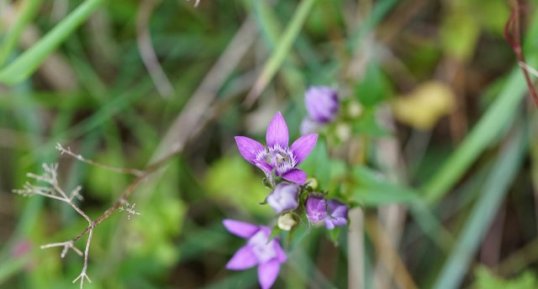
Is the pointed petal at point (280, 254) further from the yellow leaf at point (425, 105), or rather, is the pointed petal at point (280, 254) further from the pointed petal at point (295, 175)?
the yellow leaf at point (425, 105)

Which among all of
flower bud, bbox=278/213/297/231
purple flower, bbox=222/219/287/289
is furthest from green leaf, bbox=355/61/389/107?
flower bud, bbox=278/213/297/231

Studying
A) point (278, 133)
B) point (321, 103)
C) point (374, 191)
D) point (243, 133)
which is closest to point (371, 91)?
point (321, 103)

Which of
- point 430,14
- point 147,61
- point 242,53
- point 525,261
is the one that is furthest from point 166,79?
point 525,261

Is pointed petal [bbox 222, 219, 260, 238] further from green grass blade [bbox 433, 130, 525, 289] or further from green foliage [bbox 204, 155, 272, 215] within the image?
green grass blade [bbox 433, 130, 525, 289]

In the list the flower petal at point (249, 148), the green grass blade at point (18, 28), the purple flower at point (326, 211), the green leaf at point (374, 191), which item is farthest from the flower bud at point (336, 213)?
the green grass blade at point (18, 28)

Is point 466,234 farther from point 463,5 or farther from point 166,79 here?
point 166,79

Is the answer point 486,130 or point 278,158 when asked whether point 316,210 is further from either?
point 486,130
